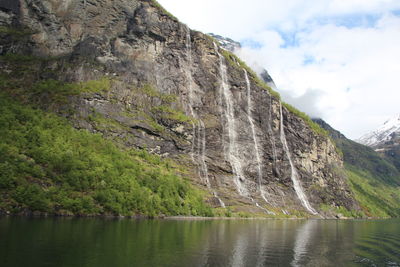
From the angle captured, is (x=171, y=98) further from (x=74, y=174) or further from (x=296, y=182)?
(x=74, y=174)

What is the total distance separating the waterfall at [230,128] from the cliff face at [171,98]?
1.26ft

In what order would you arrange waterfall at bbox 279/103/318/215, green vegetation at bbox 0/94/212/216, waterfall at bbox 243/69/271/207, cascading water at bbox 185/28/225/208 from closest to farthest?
green vegetation at bbox 0/94/212/216, cascading water at bbox 185/28/225/208, waterfall at bbox 243/69/271/207, waterfall at bbox 279/103/318/215

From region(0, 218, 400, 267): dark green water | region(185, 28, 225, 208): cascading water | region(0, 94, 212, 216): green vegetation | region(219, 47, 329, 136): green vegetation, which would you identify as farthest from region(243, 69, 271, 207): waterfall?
region(0, 218, 400, 267): dark green water

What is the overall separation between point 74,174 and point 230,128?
60.9 metres

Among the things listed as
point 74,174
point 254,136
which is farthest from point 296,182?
point 74,174

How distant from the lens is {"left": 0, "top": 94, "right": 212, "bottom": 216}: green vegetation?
185ft

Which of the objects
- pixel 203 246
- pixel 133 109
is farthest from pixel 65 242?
pixel 133 109

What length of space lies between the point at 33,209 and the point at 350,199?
122 metres

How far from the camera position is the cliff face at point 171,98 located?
97.7 meters

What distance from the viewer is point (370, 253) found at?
39.2 m

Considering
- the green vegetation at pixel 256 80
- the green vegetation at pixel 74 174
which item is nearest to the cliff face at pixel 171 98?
the green vegetation at pixel 256 80

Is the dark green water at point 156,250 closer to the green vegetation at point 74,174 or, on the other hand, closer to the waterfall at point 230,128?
the green vegetation at point 74,174

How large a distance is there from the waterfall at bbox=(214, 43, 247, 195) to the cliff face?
0.38 metres

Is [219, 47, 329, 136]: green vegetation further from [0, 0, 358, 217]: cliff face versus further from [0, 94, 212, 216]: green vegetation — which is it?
[0, 94, 212, 216]: green vegetation
